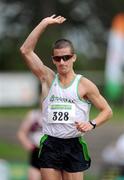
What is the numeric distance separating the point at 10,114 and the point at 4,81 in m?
5.13

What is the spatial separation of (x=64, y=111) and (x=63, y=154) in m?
0.45

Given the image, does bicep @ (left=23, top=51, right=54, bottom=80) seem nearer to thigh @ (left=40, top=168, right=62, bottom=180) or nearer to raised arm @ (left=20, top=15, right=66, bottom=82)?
raised arm @ (left=20, top=15, right=66, bottom=82)

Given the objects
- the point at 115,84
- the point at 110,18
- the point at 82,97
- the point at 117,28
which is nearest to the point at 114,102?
the point at 115,84

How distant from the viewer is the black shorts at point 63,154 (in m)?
9.25

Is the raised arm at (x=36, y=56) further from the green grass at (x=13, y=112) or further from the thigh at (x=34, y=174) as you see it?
the green grass at (x=13, y=112)

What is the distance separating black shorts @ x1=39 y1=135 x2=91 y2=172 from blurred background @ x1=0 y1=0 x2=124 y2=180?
7.73m

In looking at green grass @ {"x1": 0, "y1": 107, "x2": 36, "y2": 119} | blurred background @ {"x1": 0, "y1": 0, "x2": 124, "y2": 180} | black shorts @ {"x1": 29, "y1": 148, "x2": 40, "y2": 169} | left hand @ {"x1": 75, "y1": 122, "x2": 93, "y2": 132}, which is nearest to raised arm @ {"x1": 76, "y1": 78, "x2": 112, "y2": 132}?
left hand @ {"x1": 75, "y1": 122, "x2": 93, "y2": 132}

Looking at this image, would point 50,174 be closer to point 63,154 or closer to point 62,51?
point 63,154

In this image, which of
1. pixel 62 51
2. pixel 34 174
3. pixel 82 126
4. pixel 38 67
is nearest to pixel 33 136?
pixel 34 174

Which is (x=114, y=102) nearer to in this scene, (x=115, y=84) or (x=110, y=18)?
(x=115, y=84)

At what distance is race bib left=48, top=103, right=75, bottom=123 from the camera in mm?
9148

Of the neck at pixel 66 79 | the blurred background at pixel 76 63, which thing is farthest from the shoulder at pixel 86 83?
the blurred background at pixel 76 63

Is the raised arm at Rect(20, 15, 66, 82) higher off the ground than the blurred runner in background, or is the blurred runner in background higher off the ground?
the raised arm at Rect(20, 15, 66, 82)

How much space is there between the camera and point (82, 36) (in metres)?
54.5
